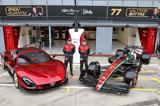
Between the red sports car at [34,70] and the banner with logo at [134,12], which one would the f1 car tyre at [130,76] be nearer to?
the red sports car at [34,70]

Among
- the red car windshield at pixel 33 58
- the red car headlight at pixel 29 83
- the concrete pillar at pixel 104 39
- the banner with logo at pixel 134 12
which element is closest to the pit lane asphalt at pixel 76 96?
the red car headlight at pixel 29 83

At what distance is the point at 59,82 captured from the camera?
715 cm

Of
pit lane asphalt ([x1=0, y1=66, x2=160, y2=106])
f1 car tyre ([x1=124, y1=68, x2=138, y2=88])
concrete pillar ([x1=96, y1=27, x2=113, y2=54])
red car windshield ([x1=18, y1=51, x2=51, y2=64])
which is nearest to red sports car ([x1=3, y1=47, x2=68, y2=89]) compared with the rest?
red car windshield ([x1=18, y1=51, x2=51, y2=64])

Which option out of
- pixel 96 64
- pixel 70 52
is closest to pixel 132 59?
pixel 96 64

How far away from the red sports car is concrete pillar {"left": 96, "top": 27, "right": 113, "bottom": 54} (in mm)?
5938

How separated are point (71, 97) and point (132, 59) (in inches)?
126

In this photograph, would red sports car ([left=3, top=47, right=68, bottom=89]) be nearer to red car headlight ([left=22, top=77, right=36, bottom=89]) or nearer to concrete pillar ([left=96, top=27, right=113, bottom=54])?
red car headlight ([left=22, top=77, right=36, bottom=89])

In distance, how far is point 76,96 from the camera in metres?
7.02

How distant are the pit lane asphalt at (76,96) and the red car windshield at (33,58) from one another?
1.11 m

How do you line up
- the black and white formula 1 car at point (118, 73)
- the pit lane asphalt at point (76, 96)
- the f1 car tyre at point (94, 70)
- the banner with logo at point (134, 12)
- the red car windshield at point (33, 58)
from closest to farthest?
the pit lane asphalt at point (76, 96) < the black and white formula 1 car at point (118, 73) < the f1 car tyre at point (94, 70) < the red car windshield at point (33, 58) < the banner with logo at point (134, 12)

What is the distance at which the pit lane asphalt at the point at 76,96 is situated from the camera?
6.48 meters

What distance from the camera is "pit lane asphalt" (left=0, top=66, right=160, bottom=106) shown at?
648 cm

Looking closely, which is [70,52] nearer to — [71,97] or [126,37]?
[71,97]

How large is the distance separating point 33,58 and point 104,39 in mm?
6765
